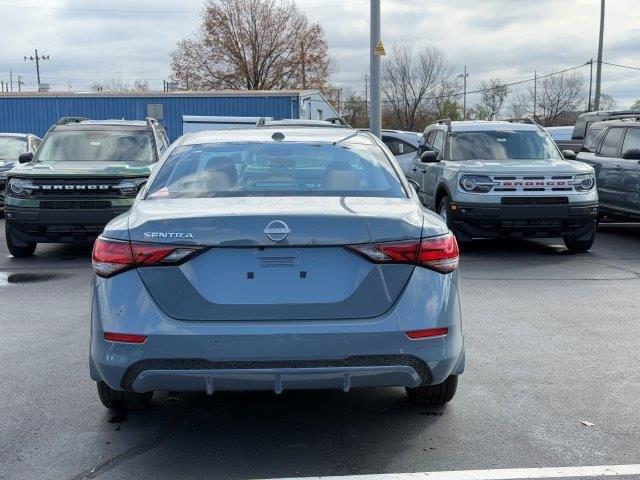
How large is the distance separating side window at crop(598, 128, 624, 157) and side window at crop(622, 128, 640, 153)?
0.17m

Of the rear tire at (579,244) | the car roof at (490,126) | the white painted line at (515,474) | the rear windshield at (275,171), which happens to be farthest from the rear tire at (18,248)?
the white painted line at (515,474)

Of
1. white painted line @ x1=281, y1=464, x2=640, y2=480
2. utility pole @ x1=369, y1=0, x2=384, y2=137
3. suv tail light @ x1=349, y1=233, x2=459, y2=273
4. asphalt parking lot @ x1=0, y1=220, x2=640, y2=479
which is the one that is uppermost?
utility pole @ x1=369, y1=0, x2=384, y2=137

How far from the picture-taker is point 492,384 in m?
5.17

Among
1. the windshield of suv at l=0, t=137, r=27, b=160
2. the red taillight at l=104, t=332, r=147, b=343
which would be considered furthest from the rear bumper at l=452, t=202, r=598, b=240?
the windshield of suv at l=0, t=137, r=27, b=160

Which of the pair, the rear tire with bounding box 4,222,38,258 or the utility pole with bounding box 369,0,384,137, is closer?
the rear tire with bounding box 4,222,38,258

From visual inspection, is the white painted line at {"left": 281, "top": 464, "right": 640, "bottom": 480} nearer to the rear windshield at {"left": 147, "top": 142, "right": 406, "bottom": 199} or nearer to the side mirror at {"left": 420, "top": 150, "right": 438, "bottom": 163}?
the rear windshield at {"left": 147, "top": 142, "right": 406, "bottom": 199}

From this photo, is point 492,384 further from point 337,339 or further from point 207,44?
point 207,44

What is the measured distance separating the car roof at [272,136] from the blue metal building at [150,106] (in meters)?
26.1

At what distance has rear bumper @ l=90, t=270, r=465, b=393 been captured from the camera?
12.0ft

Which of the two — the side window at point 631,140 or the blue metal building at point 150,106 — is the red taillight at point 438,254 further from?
the blue metal building at point 150,106

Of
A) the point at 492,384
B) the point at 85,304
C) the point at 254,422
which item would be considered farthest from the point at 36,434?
the point at 85,304

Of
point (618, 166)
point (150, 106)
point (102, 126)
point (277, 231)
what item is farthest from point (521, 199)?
point (150, 106)

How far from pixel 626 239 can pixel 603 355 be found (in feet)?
25.3

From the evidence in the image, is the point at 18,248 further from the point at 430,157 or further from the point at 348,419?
the point at 348,419
